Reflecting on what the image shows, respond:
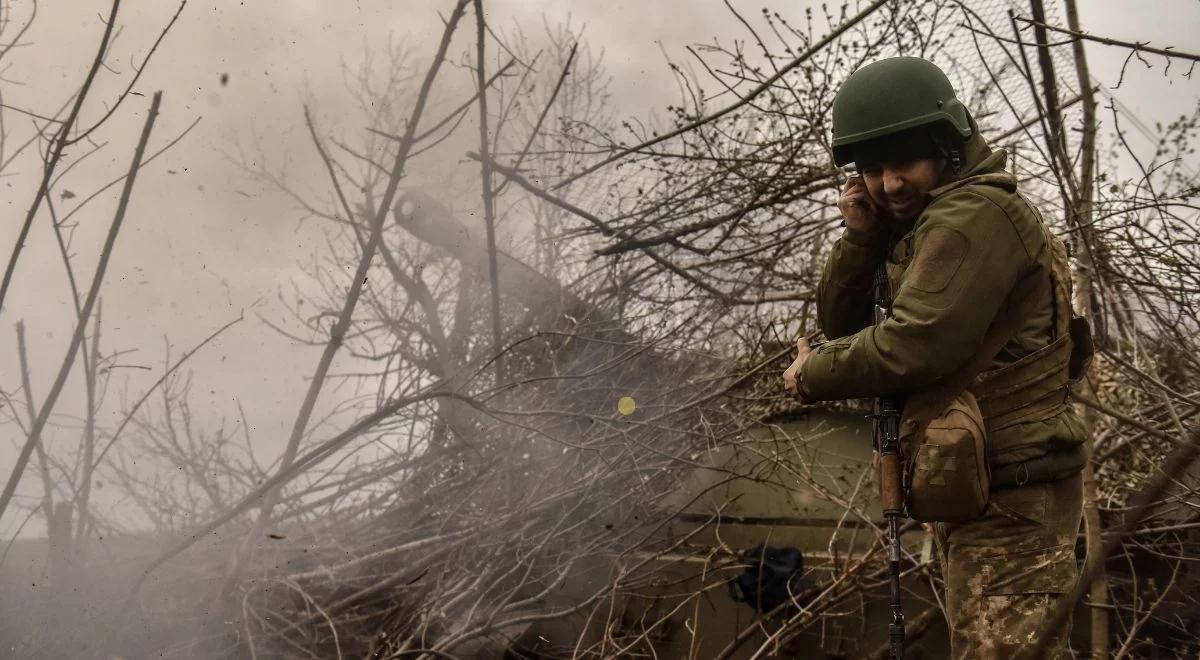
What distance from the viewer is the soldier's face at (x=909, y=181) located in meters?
2.13

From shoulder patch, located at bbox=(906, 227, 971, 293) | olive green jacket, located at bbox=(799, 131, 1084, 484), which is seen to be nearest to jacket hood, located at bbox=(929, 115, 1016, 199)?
olive green jacket, located at bbox=(799, 131, 1084, 484)

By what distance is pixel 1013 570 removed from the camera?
1.99 m

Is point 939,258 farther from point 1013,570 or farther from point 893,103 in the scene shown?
point 1013,570

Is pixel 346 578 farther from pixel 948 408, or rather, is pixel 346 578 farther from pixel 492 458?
pixel 948 408

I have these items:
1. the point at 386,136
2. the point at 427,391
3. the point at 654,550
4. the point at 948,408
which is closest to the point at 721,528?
the point at 654,550

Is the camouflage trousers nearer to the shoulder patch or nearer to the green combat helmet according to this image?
the shoulder patch

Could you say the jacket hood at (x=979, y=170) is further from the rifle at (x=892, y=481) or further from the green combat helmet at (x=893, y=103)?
the rifle at (x=892, y=481)

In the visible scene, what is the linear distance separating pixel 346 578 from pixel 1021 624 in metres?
2.56

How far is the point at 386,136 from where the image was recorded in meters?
3.43

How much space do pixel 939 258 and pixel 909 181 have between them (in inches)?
11.4

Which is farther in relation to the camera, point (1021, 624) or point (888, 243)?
point (888, 243)

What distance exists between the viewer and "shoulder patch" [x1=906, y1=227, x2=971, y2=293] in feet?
6.27

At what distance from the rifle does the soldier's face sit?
205 mm

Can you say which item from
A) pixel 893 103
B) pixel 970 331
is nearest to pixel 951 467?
pixel 970 331
